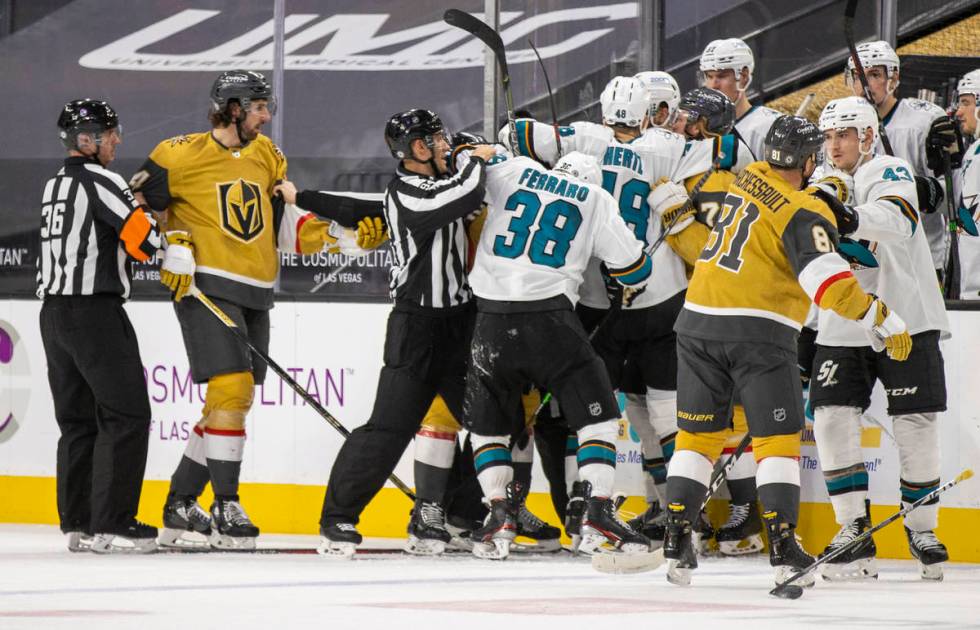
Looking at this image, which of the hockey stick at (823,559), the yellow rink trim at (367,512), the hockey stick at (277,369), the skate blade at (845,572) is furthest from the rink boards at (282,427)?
the skate blade at (845,572)

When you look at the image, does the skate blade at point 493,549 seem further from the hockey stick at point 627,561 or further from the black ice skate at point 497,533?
the hockey stick at point 627,561

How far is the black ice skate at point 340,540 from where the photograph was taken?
552 cm

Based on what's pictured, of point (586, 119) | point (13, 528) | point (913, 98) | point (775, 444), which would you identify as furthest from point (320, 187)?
point (775, 444)

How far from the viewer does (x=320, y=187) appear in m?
7.03

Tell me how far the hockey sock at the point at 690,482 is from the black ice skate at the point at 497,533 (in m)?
0.82

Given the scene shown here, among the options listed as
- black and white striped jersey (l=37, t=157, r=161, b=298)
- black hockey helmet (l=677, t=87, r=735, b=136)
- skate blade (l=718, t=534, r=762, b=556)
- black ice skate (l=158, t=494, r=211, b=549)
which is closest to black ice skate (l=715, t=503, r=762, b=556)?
skate blade (l=718, t=534, r=762, b=556)

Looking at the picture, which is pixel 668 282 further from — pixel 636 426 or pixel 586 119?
pixel 586 119

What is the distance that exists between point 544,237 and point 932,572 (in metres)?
1.56

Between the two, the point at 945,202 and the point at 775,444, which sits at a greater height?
the point at 945,202

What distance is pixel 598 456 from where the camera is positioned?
206 inches

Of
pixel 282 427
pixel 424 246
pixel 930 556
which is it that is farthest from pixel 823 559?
pixel 282 427

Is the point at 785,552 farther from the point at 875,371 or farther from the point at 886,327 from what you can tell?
the point at 875,371

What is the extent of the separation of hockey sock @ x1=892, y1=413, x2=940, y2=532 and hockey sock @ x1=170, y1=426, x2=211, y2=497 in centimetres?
238

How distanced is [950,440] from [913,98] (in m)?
1.28
